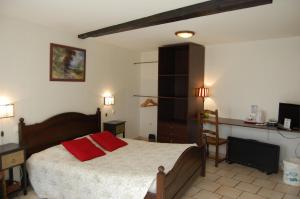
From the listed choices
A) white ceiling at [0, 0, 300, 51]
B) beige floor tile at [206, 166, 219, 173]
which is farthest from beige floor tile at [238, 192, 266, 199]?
white ceiling at [0, 0, 300, 51]

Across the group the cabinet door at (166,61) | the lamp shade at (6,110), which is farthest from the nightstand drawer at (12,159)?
the cabinet door at (166,61)

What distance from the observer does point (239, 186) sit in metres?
3.38

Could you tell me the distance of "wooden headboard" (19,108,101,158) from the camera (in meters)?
3.16

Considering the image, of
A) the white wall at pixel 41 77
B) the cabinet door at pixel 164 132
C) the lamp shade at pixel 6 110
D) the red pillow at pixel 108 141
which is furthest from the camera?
the cabinet door at pixel 164 132

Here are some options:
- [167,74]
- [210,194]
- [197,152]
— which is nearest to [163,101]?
[167,74]

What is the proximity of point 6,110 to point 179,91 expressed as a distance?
10.9ft

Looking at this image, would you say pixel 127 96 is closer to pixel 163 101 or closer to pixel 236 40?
pixel 163 101

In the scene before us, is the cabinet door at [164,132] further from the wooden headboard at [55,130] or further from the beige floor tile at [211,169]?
the wooden headboard at [55,130]

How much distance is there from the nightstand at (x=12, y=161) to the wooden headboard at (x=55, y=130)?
160 millimetres

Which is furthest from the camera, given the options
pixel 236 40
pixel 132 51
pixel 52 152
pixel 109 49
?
pixel 132 51

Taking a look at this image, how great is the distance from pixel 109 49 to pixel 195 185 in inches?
120

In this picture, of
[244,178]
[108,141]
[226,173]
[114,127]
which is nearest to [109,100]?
[114,127]

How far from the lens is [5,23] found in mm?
2949

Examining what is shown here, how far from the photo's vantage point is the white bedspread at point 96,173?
251 cm
